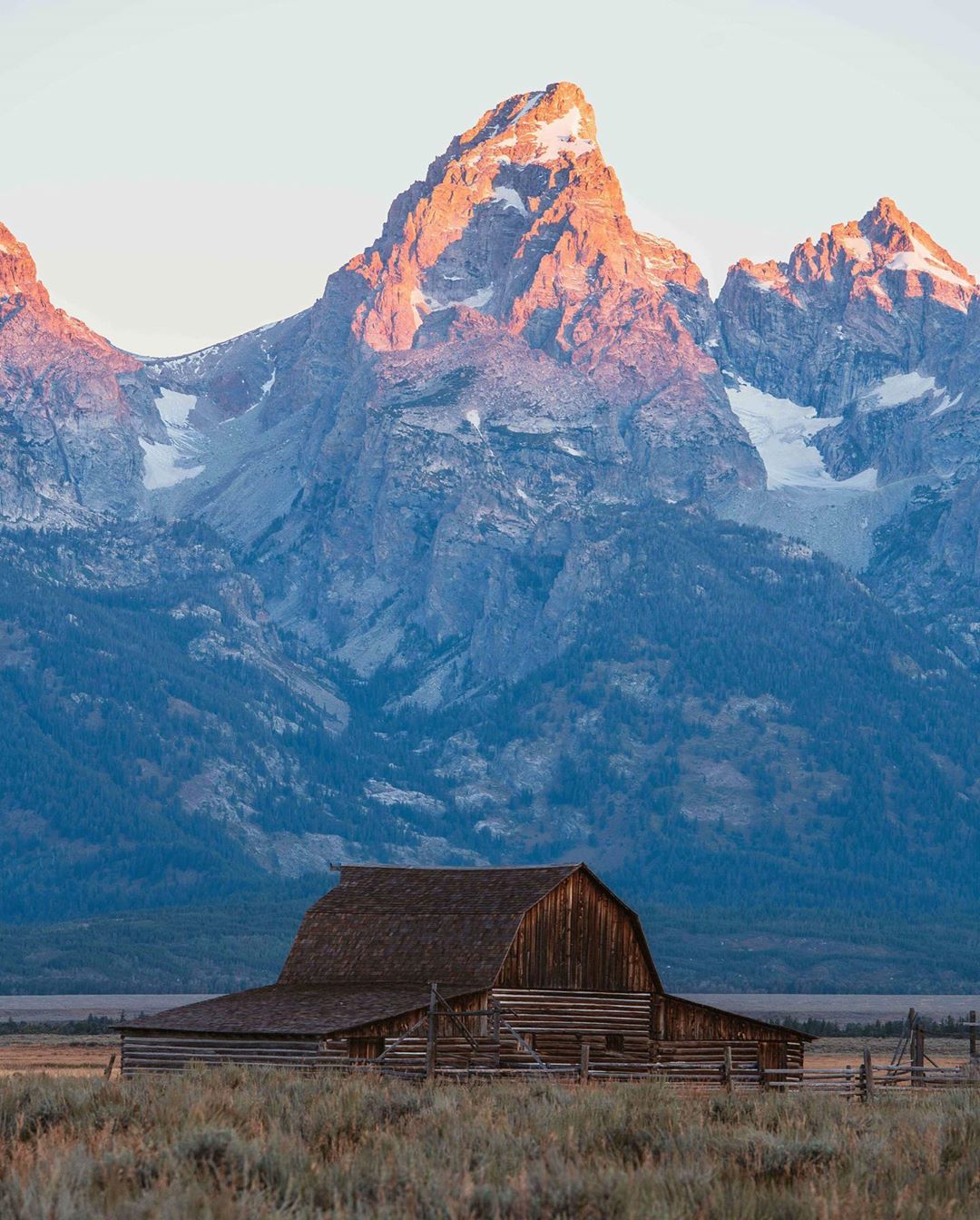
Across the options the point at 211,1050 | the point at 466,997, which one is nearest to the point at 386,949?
the point at 466,997

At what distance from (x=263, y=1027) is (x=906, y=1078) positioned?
44.5ft

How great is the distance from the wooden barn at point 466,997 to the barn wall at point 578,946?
39 millimetres

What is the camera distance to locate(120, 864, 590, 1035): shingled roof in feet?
144

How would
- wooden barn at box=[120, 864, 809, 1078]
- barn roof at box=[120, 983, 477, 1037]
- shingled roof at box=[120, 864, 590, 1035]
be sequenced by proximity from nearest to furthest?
1. barn roof at box=[120, 983, 477, 1037]
2. wooden barn at box=[120, 864, 809, 1078]
3. shingled roof at box=[120, 864, 590, 1035]

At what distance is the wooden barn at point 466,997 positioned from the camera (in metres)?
42.5

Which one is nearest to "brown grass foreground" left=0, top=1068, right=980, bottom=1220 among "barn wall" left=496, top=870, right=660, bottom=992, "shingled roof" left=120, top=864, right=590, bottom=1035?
"shingled roof" left=120, top=864, right=590, bottom=1035

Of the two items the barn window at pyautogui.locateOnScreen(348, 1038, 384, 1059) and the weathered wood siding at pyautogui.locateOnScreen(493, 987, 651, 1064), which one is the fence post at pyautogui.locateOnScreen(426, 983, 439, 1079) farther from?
the weathered wood siding at pyautogui.locateOnScreen(493, 987, 651, 1064)

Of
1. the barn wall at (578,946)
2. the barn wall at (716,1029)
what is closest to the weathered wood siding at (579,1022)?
the barn wall at (578,946)

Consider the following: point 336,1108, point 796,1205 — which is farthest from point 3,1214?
point 336,1108

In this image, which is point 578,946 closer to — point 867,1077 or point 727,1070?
point 727,1070

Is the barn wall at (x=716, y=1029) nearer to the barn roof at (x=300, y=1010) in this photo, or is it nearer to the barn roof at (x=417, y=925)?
the barn roof at (x=417, y=925)

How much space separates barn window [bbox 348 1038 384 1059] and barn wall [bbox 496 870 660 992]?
425cm

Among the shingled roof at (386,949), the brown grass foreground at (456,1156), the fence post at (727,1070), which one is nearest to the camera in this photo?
the brown grass foreground at (456,1156)

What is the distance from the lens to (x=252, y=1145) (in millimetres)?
16516
